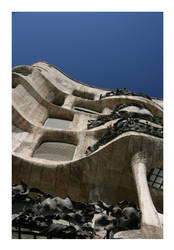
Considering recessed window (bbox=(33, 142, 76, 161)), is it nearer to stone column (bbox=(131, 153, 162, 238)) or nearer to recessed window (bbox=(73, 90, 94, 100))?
stone column (bbox=(131, 153, 162, 238))

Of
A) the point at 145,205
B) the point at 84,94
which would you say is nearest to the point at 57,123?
the point at 84,94

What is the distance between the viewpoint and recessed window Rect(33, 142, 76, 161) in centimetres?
1023

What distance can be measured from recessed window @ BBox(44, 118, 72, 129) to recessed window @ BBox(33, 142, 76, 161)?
284 centimetres

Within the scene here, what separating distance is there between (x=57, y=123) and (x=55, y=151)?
4.26 m

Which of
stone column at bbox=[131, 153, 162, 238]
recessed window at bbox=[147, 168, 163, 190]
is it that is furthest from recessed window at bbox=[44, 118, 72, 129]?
stone column at bbox=[131, 153, 162, 238]

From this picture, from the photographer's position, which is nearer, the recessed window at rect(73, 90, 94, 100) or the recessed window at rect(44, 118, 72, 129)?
the recessed window at rect(44, 118, 72, 129)

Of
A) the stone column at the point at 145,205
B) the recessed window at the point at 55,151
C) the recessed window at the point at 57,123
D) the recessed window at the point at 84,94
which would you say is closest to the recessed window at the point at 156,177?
the stone column at the point at 145,205

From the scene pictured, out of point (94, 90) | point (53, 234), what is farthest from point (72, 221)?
point (94, 90)

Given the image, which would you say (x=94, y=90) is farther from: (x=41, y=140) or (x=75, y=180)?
(x=75, y=180)

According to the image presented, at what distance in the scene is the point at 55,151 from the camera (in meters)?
10.8

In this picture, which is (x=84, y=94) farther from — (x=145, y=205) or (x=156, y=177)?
(x=145, y=205)

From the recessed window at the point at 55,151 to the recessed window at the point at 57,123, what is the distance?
284cm

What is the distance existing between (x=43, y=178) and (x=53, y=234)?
A: 387 cm

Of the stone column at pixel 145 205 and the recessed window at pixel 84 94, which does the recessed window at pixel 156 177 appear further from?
the recessed window at pixel 84 94
